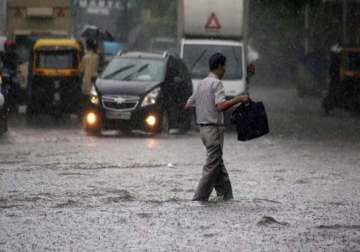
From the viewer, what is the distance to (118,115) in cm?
2539

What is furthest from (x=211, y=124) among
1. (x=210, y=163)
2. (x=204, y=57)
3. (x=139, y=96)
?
(x=204, y=57)

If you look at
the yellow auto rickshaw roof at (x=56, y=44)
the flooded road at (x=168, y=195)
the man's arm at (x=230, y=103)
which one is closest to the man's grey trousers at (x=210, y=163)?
the flooded road at (x=168, y=195)

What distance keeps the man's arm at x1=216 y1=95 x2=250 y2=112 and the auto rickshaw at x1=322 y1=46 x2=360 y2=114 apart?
24.6 meters

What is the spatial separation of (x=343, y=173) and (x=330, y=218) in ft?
17.7

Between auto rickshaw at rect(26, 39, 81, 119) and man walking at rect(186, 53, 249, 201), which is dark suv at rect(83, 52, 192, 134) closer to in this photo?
auto rickshaw at rect(26, 39, 81, 119)

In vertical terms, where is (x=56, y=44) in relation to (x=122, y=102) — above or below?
above

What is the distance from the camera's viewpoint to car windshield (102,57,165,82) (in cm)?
2655

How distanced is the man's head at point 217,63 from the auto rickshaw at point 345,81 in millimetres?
24284

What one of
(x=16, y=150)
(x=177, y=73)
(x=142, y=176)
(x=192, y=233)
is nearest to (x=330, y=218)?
(x=192, y=233)

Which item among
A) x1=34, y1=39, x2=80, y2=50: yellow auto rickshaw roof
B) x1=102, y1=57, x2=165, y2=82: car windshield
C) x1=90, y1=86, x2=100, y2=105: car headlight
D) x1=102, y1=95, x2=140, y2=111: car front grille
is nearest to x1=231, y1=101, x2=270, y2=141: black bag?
x1=102, y1=95, x2=140, y2=111: car front grille

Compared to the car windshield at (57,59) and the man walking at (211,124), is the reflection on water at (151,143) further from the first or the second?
the man walking at (211,124)

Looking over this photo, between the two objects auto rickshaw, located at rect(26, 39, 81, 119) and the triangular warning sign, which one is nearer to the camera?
auto rickshaw, located at rect(26, 39, 81, 119)

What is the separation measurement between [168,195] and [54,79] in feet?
53.8

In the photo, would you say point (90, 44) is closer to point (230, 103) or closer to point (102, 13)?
point (230, 103)
